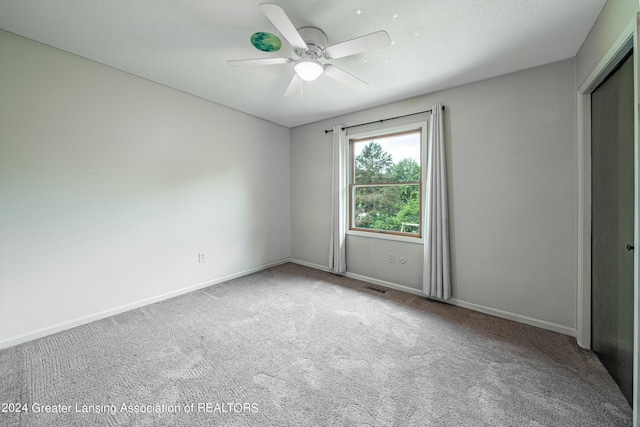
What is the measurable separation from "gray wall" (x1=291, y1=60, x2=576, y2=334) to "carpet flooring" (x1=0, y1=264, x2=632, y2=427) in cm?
33

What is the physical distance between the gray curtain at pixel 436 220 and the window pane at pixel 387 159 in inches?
12.8

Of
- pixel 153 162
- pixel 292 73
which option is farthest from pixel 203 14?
pixel 153 162

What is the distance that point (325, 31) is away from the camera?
1939mm

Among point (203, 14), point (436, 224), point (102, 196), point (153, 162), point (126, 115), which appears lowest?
point (436, 224)


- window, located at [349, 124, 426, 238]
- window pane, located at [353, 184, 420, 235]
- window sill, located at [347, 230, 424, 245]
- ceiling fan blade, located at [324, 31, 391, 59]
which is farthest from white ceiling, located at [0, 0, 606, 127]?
window sill, located at [347, 230, 424, 245]

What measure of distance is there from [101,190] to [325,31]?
266 centimetres

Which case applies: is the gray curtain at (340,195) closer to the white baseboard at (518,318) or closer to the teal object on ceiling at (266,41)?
the white baseboard at (518,318)

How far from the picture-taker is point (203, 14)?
1.78 meters

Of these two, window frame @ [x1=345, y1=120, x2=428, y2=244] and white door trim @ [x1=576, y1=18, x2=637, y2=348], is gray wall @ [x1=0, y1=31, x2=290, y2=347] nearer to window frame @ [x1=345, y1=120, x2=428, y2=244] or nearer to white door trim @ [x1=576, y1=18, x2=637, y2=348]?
window frame @ [x1=345, y1=120, x2=428, y2=244]

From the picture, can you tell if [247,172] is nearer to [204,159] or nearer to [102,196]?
[204,159]

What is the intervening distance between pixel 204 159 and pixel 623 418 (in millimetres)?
4331

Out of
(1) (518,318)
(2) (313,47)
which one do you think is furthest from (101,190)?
(1) (518,318)

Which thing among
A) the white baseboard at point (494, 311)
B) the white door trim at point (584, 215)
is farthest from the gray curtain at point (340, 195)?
the white door trim at point (584, 215)

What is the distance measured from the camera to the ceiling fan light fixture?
1.95 m
